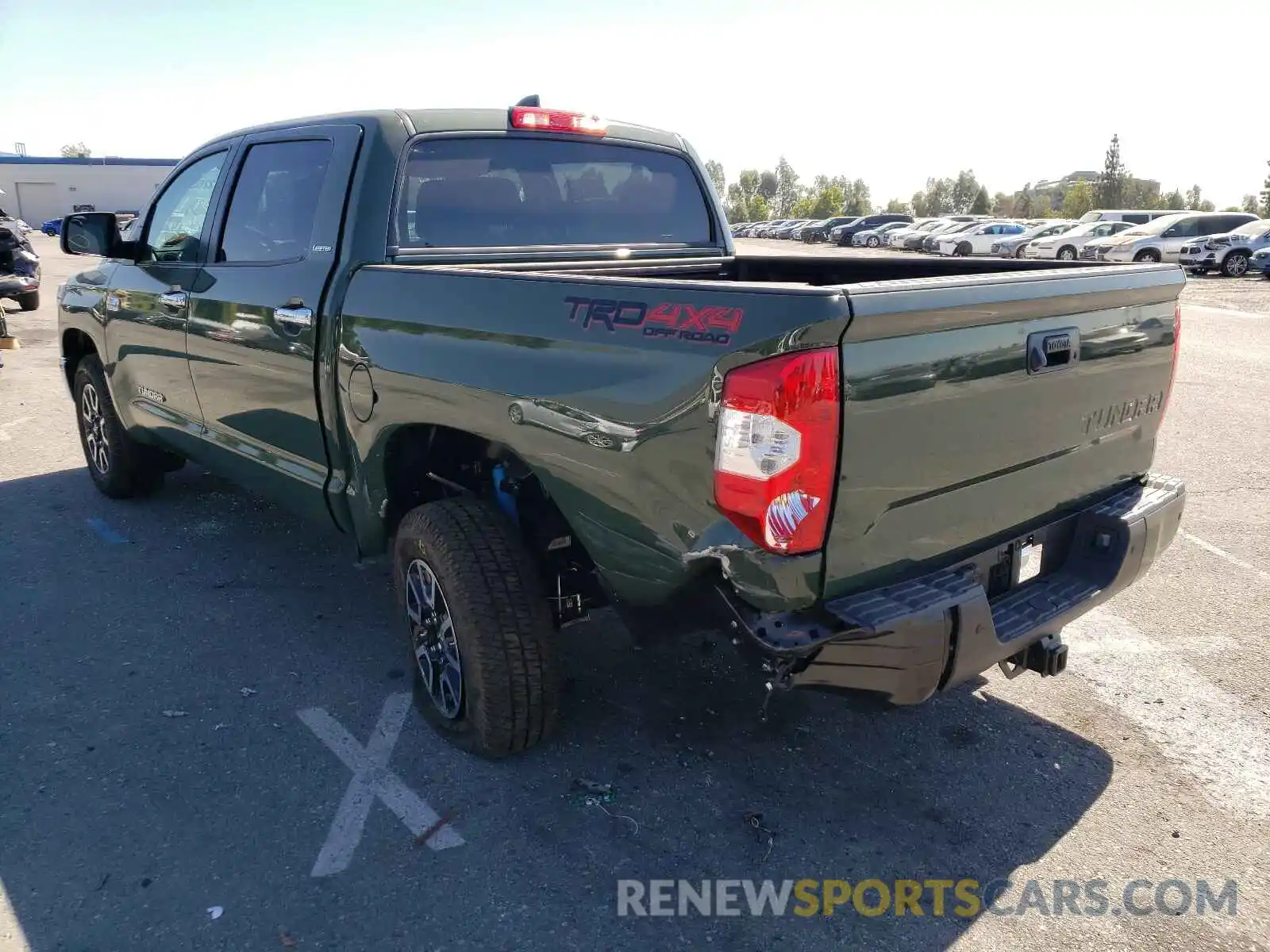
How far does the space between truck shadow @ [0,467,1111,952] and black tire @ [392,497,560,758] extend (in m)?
0.19

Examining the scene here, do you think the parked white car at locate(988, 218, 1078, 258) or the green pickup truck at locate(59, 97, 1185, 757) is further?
the parked white car at locate(988, 218, 1078, 258)

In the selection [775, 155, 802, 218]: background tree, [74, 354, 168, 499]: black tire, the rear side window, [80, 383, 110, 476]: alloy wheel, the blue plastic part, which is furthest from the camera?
[775, 155, 802, 218]: background tree

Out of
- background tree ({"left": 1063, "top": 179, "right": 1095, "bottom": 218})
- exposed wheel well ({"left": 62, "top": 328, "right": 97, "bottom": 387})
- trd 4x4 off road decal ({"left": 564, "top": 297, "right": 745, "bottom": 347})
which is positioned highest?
background tree ({"left": 1063, "top": 179, "right": 1095, "bottom": 218})

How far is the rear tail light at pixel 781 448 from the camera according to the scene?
214cm

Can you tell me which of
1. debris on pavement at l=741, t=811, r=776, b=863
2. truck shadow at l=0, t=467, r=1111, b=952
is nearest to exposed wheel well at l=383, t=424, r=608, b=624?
truck shadow at l=0, t=467, r=1111, b=952

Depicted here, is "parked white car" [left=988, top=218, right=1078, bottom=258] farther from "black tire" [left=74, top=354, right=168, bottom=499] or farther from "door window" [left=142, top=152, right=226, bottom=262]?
"door window" [left=142, top=152, right=226, bottom=262]

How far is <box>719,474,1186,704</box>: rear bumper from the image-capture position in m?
2.32

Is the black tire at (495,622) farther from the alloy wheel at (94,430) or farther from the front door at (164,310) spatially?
the alloy wheel at (94,430)

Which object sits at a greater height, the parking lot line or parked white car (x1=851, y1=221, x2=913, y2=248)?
parked white car (x1=851, y1=221, x2=913, y2=248)

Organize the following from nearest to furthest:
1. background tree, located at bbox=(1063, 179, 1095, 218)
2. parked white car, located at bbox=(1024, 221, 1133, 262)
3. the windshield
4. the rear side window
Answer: the rear side window, the windshield, parked white car, located at bbox=(1024, 221, 1133, 262), background tree, located at bbox=(1063, 179, 1095, 218)

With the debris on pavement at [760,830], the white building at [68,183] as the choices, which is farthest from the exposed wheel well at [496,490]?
the white building at [68,183]

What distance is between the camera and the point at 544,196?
4.02 meters

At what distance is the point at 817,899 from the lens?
2.57 metres

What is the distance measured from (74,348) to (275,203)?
2741 mm
